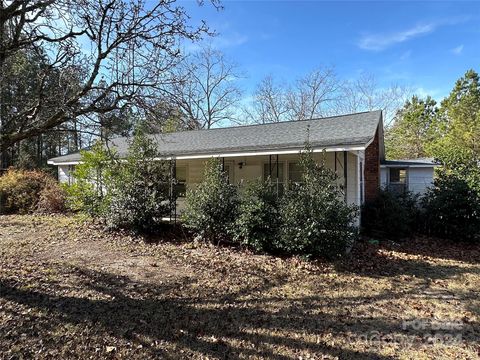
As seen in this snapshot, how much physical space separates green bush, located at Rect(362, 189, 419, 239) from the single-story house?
0.68 meters

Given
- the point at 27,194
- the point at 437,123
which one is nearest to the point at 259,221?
the point at 27,194

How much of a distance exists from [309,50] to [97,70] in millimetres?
20119

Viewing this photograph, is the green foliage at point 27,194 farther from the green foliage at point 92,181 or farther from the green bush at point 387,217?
the green bush at point 387,217

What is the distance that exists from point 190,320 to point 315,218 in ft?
12.4

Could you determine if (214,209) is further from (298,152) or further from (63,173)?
(63,173)

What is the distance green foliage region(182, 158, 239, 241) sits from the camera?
851 cm

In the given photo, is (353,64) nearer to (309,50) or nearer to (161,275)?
(309,50)

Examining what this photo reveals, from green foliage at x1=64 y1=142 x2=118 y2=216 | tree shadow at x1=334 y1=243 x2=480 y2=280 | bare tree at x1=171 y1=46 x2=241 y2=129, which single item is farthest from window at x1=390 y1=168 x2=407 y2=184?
bare tree at x1=171 y1=46 x2=241 y2=129

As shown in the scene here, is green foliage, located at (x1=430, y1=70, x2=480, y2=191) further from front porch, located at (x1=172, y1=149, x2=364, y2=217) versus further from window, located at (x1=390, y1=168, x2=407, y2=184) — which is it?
front porch, located at (x1=172, y1=149, x2=364, y2=217)

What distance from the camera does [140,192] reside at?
9.49 meters

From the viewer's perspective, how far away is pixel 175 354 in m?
3.30

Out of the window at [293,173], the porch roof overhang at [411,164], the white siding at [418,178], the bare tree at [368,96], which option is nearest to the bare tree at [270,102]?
the bare tree at [368,96]

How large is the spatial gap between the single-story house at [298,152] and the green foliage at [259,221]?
5.37ft

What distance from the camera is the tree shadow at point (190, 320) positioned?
3.46 metres
